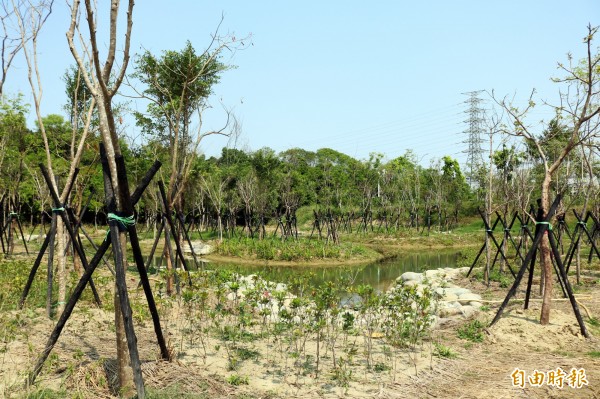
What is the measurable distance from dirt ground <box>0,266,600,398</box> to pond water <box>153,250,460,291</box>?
8.79 meters

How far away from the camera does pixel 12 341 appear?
577 cm

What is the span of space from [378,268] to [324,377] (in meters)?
16.7

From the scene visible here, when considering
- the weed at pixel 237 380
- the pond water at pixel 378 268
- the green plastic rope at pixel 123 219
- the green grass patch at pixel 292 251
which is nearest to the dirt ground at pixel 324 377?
the weed at pixel 237 380

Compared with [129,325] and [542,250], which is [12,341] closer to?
[129,325]

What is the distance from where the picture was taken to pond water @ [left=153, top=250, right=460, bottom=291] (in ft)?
57.4

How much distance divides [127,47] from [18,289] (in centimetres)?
585

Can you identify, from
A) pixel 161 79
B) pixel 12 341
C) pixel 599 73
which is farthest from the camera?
pixel 161 79

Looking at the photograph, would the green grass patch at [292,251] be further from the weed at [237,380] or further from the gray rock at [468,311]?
the weed at [237,380]

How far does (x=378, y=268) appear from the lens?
21.7 meters

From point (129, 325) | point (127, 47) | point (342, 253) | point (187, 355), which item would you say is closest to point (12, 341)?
point (187, 355)

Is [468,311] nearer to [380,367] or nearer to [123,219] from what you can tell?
[380,367]

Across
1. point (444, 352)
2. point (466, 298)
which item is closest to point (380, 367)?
point (444, 352)

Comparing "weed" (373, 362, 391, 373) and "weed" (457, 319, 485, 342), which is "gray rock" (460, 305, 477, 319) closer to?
"weed" (457, 319, 485, 342)

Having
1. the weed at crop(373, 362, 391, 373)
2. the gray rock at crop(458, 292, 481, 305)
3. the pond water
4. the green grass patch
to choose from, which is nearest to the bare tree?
the weed at crop(373, 362, 391, 373)
